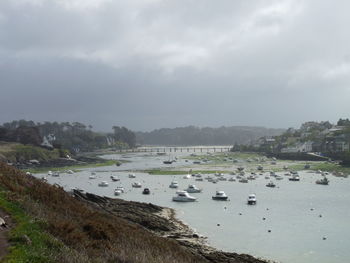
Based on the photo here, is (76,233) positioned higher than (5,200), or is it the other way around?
(5,200)

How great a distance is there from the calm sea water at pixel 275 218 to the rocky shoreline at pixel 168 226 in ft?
6.80

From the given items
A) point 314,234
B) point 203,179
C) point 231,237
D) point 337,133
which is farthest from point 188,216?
point 337,133

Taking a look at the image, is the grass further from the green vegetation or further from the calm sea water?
the green vegetation

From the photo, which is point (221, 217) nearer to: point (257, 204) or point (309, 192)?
point (257, 204)

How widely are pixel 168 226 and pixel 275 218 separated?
16.7m

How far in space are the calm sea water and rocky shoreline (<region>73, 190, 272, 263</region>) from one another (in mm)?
2074

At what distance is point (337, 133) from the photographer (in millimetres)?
→ 199125

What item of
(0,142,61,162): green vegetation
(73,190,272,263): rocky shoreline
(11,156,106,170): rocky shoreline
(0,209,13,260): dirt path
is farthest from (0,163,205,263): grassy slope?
(0,142,61,162): green vegetation

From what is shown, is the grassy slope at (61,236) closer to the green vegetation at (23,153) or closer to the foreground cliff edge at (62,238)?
the foreground cliff edge at (62,238)

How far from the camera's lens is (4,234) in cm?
1817

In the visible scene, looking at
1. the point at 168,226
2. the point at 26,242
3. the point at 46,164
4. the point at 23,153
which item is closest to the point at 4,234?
the point at 26,242

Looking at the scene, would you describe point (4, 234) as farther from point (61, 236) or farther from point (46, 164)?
point (46, 164)

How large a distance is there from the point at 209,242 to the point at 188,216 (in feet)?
53.0

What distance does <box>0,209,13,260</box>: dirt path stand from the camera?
15855 mm
